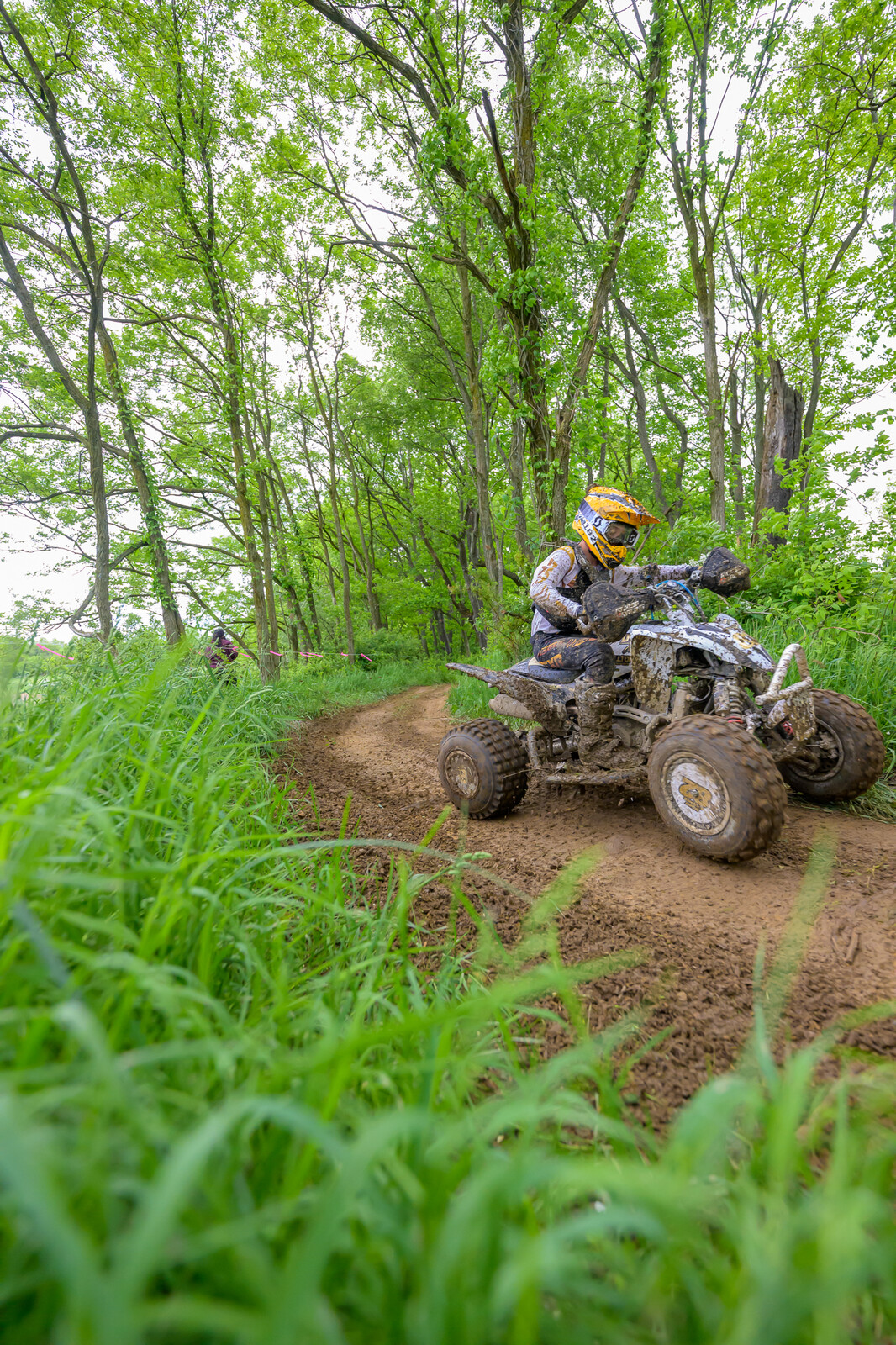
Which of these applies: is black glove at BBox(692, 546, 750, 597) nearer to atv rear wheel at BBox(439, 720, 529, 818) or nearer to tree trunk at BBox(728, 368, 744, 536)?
atv rear wheel at BBox(439, 720, 529, 818)

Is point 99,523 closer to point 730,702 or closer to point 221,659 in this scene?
point 221,659

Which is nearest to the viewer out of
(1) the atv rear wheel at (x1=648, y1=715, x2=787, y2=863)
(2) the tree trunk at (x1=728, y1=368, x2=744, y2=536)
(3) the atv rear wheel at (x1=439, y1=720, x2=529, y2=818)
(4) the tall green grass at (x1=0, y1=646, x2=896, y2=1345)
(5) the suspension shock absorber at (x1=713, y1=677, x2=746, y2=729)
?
(4) the tall green grass at (x1=0, y1=646, x2=896, y2=1345)

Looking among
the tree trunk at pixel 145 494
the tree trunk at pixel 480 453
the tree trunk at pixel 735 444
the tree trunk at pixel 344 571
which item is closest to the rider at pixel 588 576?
the tree trunk at pixel 145 494

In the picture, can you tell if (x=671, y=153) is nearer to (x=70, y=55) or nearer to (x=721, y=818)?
(x=70, y=55)

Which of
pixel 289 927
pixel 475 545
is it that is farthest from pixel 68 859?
pixel 475 545

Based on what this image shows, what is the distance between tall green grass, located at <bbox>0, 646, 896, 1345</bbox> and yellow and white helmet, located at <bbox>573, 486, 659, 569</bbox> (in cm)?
273

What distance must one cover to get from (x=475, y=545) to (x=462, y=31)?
1595cm

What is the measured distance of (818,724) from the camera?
9.91ft

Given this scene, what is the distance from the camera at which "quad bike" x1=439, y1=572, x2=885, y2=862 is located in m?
2.41

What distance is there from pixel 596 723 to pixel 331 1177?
2826 millimetres

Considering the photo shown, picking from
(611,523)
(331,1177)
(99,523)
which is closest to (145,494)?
(99,523)

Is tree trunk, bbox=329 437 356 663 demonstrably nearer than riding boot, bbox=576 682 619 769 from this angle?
No

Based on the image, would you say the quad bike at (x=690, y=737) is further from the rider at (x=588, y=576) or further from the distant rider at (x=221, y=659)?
the distant rider at (x=221, y=659)

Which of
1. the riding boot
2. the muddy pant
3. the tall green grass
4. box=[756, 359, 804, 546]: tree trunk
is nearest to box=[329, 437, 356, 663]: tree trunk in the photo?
box=[756, 359, 804, 546]: tree trunk
